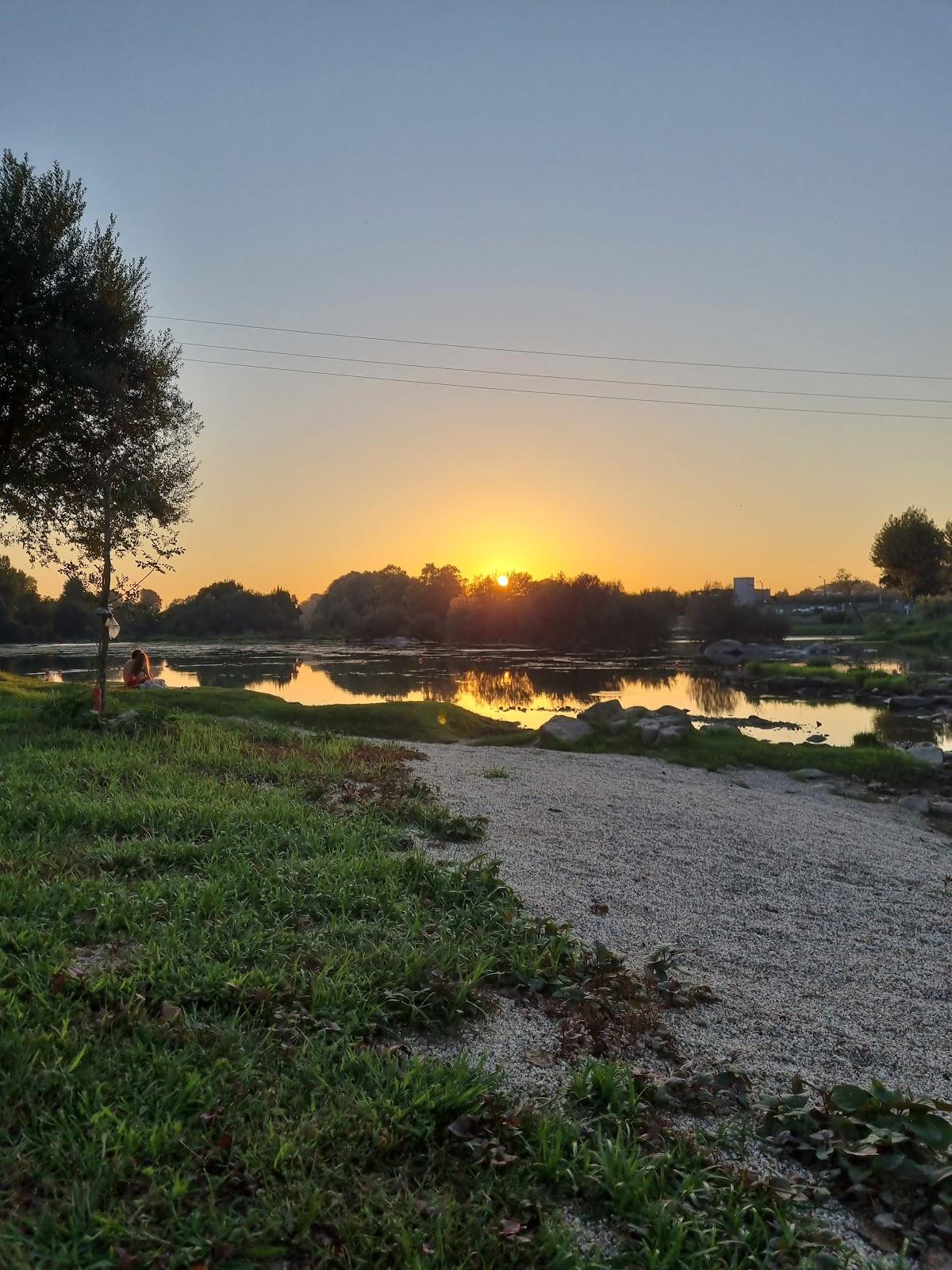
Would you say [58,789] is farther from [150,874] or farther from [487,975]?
[487,975]

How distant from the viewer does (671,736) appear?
706 inches

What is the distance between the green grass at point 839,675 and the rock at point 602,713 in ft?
55.6

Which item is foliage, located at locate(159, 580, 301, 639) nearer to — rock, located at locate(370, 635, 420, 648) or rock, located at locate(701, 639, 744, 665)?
rock, located at locate(370, 635, 420, 648)

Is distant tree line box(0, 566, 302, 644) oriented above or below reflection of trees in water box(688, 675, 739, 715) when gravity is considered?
above

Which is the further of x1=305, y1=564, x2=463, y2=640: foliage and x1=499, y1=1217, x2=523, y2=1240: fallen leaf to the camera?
x1=305, y1=564, x2=463, y2=640: foliage

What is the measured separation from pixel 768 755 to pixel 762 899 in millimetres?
10182

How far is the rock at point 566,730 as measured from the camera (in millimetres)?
18406

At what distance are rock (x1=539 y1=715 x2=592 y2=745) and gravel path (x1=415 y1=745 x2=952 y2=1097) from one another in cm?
494

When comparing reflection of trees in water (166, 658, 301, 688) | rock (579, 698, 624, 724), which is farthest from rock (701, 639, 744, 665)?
rock (579, 698, 624, 724)

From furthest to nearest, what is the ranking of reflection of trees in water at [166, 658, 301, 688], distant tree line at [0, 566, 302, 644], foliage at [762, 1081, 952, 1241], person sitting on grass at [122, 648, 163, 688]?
distant tree line at [0, 566, 302, 644] < reflection of trees in water at [166, 658, 301, 688] < person sitting on grass at [122, 648, 163, 688] < foliage at [762, 1081, 952, 1241]

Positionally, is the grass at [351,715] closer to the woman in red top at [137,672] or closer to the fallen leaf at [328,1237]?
the woman in red top at [137,672]

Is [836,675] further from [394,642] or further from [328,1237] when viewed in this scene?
[394,642]

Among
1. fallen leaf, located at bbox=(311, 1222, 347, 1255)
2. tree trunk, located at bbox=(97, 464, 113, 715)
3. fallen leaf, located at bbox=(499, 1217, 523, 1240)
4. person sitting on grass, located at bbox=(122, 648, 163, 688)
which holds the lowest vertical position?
fallen leaf, located at bbox=(499, 1217, 523, 1240)

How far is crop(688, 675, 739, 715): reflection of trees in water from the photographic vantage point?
97.2ft
